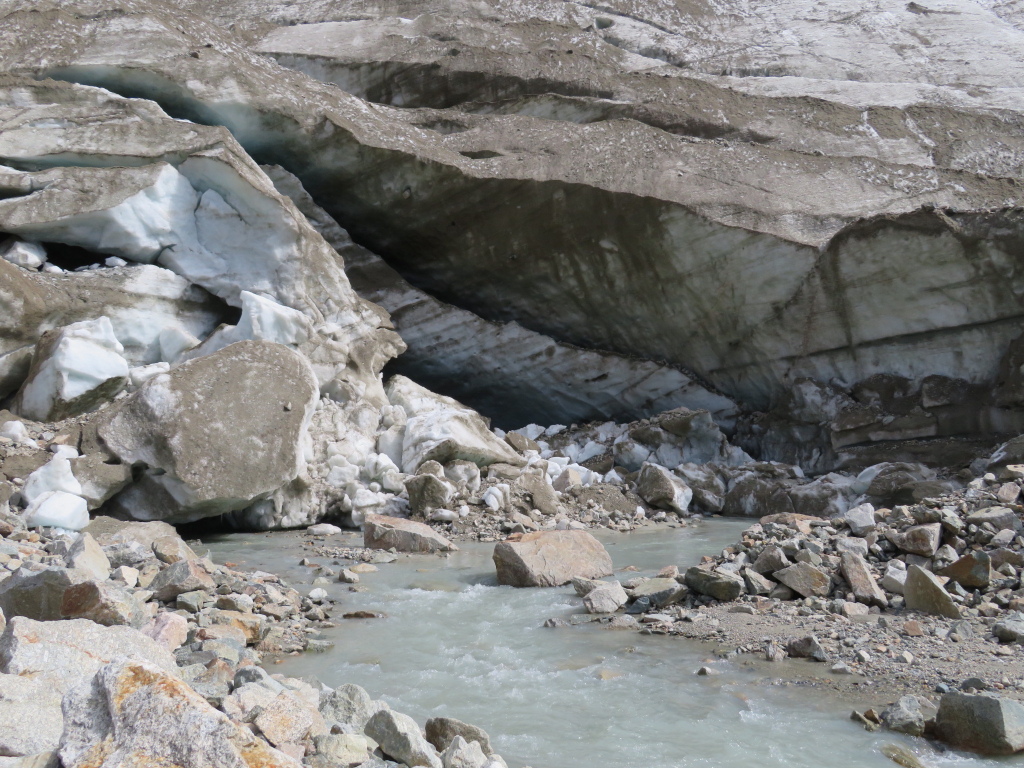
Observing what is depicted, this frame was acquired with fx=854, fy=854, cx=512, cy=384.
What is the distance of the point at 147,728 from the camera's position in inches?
70.2

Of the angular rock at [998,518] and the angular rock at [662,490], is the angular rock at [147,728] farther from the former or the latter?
the angular rock at [662,490]

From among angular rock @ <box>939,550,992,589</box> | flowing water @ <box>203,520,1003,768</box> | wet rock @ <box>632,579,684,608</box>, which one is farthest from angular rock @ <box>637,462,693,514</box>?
angular rock @ <box>939,550,992,589</box>

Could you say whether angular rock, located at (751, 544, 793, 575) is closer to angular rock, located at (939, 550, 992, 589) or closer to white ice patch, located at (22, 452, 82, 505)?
angular rock, located at (939, 550, 992, 589)

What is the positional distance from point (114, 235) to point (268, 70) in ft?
12.0

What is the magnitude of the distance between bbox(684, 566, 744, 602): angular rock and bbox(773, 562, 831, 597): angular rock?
0.28 meters

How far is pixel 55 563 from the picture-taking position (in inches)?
179

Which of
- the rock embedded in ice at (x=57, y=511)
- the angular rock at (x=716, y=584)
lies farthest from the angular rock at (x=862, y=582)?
the rock embedded in ice at (x=57, y=511)

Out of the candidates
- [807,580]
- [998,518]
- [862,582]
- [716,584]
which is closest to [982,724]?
[862,582]

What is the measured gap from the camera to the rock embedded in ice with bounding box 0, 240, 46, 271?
8.43 m

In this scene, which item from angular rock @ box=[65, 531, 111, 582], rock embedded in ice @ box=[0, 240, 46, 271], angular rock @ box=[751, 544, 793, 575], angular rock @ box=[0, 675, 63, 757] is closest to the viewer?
angular rock @ box=[0, 675, 63, 757]

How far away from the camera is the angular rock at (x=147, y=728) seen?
5.74 feet

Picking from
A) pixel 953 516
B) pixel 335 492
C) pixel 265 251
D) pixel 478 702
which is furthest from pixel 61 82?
pixel 953 516

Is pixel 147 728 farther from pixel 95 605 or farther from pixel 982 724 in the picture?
pixel 982 724

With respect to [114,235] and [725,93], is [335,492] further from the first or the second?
[725,93]
